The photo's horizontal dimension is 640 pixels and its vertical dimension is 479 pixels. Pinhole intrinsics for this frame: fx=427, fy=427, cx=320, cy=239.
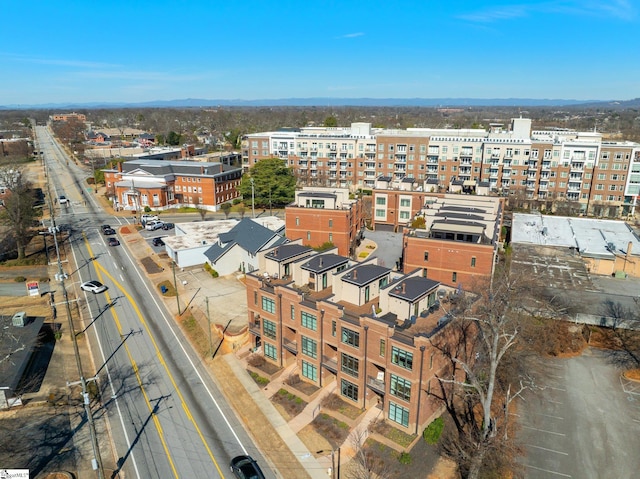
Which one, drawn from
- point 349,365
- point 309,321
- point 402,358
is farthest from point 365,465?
point 309,321

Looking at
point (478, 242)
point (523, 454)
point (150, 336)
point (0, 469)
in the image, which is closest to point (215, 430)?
point (0, 469)

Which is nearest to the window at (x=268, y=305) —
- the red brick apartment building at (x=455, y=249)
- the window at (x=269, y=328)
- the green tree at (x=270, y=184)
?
the window at (x=269, y=328)

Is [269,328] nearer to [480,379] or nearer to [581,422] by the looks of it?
[480,379]

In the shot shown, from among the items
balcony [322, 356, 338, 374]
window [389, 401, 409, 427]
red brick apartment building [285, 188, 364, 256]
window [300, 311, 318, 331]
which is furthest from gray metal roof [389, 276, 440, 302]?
red brick apartment building [285, 188, 364, 256]

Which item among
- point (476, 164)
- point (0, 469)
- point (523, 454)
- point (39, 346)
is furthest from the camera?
point (476, 164)

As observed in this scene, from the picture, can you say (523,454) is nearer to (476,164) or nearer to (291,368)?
(291,368)

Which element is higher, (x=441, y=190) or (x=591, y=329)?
(x=441, y=190)

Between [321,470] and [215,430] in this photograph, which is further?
[215,430]
